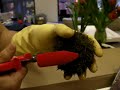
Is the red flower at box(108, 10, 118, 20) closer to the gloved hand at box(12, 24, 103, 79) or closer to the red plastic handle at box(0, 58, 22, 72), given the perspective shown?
the gloved hand at box(12, 24, 103, 79)

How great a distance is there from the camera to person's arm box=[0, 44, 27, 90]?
1.31 ft

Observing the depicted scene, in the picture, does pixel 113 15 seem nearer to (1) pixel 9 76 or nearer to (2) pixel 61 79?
(2) pixel 61 79

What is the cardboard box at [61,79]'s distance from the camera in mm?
577

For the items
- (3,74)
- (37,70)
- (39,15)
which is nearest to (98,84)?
(37,70)

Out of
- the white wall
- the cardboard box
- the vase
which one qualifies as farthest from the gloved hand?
the white wall

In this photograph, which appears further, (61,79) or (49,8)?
(49,8)

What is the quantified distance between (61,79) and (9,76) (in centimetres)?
21

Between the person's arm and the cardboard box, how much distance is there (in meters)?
0.14

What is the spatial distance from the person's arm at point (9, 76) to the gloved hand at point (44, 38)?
0.09 m

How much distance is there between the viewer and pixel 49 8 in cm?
217

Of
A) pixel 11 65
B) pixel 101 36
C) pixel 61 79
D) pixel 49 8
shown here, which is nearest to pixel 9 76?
pixel 11 65

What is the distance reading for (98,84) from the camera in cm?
63

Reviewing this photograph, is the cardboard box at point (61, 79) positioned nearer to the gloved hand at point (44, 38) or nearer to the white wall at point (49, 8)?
the gloved hand at point (44, 38)

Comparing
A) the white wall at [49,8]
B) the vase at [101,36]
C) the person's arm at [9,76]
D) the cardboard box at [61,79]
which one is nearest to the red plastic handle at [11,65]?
the person's arm at [9,76]
